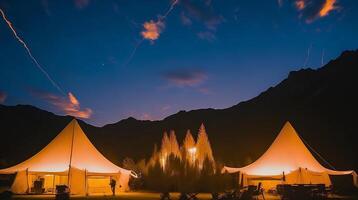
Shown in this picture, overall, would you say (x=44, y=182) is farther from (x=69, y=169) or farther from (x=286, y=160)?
(x=286, y=160)

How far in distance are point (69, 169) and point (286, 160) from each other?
15.1 meters

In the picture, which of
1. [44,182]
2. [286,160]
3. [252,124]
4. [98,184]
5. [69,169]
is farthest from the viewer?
[252,124]

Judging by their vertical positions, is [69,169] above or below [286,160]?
below

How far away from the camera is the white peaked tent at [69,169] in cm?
2695

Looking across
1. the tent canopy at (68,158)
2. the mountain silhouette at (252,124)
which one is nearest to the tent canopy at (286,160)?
the tent canopy at (68,158)

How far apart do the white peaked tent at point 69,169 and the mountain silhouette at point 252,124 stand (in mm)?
35978

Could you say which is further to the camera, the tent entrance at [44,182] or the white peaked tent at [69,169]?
the tent entrance at [44,182]

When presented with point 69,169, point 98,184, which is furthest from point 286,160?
point 69,169

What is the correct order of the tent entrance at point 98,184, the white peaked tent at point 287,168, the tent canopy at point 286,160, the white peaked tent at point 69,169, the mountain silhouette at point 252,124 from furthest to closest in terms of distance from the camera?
the mountain silhouette at point 252,124
the tent entrance at point 98,184
the tent canopy at point 286,160
the white peaked tent at point 287,168
the white peaked tent at point 69,169

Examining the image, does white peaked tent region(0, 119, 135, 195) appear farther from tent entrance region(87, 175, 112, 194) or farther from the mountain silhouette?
the mountain silhouette

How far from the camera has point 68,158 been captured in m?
27.8

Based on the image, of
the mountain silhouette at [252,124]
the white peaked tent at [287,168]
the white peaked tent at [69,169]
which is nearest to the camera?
the white peaked tent at [69,169]

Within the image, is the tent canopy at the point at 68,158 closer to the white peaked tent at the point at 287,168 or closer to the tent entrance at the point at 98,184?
the tent entrance at the point at 98,184

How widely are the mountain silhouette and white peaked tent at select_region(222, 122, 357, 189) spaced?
34.8 metres
